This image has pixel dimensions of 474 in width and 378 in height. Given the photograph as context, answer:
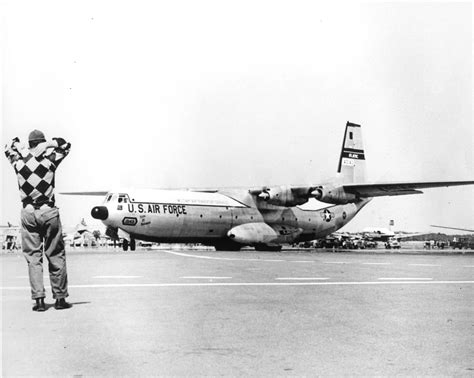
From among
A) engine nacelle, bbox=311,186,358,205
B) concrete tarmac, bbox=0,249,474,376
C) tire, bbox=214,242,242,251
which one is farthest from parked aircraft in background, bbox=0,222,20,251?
concrete tarmac, bbox=0,249,474,376

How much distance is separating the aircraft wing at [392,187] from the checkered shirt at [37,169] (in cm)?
2888

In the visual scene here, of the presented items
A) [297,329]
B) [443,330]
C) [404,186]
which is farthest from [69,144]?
[404,186]

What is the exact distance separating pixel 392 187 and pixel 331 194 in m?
3.60

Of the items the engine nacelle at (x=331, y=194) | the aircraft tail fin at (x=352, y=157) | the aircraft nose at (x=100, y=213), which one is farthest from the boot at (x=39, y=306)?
the aircraft tail fin at (x=352, y=157)

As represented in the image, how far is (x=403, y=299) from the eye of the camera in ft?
26.5

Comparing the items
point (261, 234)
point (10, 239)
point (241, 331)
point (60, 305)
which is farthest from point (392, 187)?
point (10, 239)

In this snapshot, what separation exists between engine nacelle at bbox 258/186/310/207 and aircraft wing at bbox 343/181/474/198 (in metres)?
2.68

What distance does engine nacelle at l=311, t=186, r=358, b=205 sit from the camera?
34.6 metres

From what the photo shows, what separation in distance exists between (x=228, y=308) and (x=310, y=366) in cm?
284

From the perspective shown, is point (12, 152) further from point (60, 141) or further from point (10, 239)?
point (10, 239)

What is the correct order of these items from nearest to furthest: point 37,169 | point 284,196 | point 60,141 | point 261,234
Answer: point 37,169 < point 60,141 < point 284,196 < point 261,234

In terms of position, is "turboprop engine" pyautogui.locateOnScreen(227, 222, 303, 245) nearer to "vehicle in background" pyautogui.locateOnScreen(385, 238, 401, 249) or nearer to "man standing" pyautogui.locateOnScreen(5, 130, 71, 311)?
"man standing" pyautogui.locateOnScreen(5, 130, 71, 311)

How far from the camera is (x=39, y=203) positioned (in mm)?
6773

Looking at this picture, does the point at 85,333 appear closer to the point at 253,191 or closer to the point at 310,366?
the point at 310,366
